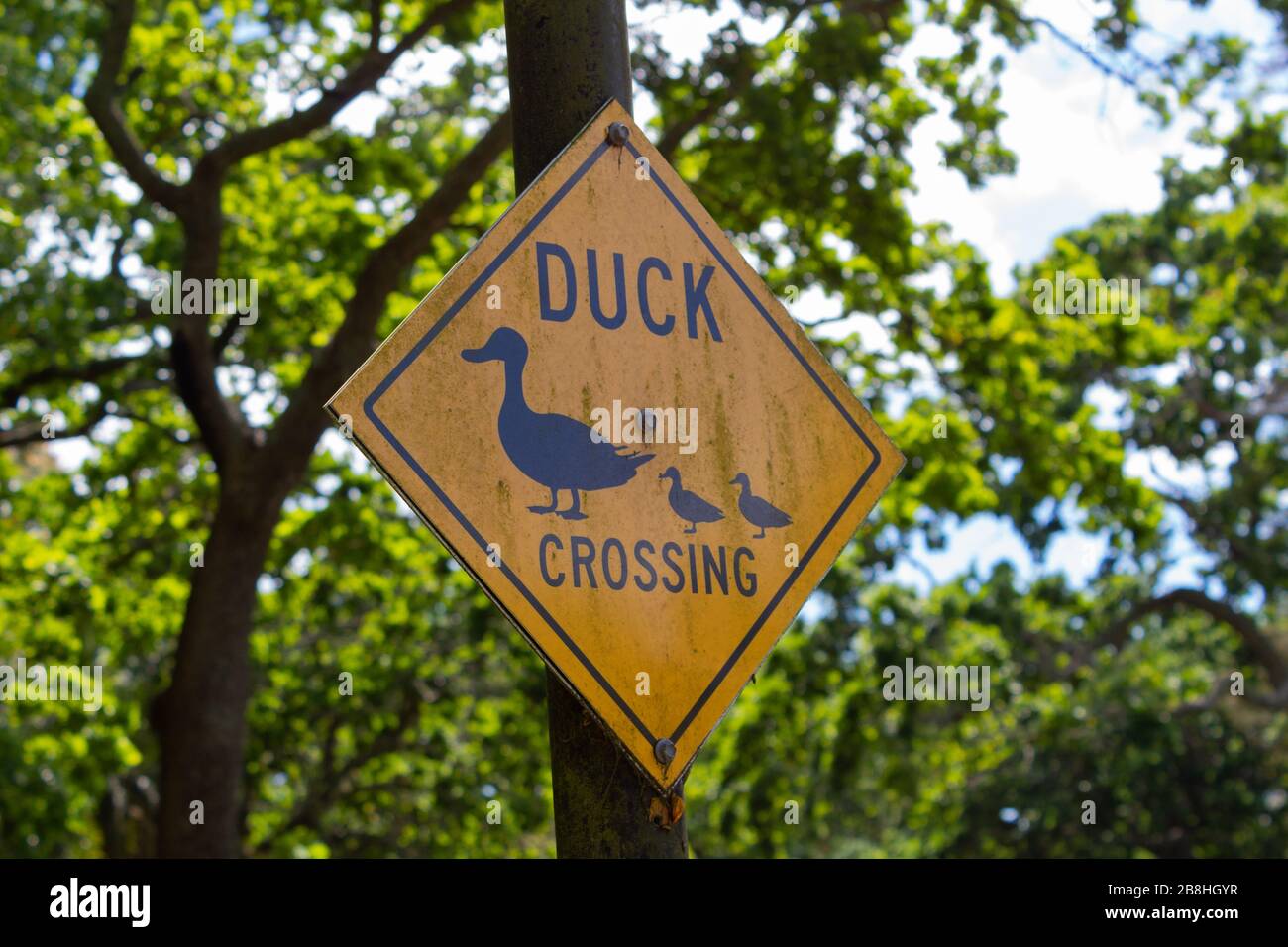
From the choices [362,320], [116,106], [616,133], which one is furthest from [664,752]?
[116,106]

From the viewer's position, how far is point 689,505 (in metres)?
2.40

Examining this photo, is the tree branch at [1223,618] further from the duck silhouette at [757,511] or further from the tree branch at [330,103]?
the duck silhouette at [757,511]

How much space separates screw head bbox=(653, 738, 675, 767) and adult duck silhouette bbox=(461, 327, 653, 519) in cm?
40

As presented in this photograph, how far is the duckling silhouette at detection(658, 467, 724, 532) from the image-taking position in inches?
94.0

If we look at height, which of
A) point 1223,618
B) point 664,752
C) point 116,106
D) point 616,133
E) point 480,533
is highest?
point 116,106

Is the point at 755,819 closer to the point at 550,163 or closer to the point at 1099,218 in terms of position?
the point at 1099,218

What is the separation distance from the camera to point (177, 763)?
8.96 meters

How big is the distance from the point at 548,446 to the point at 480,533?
7.9 inches

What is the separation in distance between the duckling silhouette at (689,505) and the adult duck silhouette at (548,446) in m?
0.07

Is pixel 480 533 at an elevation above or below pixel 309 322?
below

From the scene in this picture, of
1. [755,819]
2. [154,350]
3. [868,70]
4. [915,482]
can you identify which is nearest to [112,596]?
[154,350]

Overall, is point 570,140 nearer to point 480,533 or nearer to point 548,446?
point 548,446

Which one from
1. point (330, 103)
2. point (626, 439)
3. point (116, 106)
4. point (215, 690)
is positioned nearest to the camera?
point (626, 439)

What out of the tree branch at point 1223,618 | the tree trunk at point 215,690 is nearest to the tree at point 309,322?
the tree trunk at point 215,690
